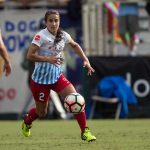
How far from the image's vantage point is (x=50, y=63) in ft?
35.6

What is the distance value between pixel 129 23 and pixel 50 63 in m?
9.42

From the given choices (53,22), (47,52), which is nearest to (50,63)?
(47,52)

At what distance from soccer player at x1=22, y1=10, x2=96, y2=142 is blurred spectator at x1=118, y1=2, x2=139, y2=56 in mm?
8835

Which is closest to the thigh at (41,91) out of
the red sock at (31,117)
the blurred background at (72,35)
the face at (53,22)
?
the red sock at (31,117)

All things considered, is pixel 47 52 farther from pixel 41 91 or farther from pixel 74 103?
pixel 74 103

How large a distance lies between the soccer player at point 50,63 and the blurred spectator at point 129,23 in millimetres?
8835

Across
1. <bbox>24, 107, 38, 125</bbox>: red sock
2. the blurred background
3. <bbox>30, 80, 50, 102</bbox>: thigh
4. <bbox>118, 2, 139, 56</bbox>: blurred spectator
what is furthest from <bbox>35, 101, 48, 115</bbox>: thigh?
<bbox>118, 2, 139, 56</bbox>: blurred spectator

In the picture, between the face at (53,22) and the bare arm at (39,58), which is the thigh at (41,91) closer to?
the bare arm at (39,58)

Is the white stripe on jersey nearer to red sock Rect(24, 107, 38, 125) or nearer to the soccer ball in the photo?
the soccer ball

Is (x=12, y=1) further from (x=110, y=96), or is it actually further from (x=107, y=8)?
(x=110, y=96)

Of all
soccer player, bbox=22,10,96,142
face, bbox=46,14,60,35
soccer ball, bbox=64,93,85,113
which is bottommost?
soccer ball, bbox=64,93,85,113

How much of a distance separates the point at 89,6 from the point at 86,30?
0.71 m

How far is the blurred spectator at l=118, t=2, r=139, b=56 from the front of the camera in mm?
20172

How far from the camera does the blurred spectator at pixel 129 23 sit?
794 inches
